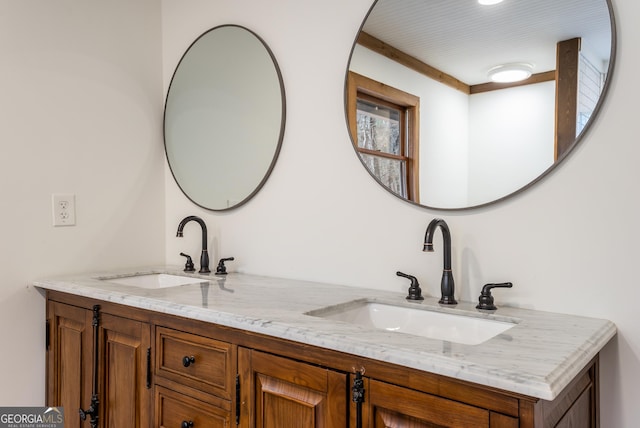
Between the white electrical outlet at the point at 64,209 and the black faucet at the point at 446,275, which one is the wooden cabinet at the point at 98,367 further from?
the black faucet at the point at 446,275

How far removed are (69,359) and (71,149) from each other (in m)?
0.82

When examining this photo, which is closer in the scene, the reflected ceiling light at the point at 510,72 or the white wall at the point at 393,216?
the white wall at the point at 393,216

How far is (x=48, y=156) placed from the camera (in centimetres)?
188

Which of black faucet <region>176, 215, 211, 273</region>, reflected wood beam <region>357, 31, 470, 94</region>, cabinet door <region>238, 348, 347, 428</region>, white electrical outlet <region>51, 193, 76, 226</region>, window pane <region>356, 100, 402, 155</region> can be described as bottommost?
cabinet door <region>238, 348, 347, 428</region>

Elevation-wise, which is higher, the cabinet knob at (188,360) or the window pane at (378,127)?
the window pane at (378,127)

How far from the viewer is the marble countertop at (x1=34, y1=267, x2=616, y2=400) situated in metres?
0.84

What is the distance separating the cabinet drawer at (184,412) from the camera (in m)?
1.30

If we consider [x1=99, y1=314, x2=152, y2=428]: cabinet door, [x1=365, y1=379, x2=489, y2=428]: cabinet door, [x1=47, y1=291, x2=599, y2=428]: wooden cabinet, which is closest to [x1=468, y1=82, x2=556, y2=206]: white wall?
[x1=47, y1=291, x2=599, y2=428]: wooden cabinet

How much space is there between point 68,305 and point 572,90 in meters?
1.78

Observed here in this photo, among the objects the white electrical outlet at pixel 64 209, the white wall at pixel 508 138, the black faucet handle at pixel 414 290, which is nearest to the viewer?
the white wall at pixel 508 138

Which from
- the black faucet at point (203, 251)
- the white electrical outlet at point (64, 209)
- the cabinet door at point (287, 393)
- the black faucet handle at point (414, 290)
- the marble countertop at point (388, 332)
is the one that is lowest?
the cabinet door at point (287, 393)

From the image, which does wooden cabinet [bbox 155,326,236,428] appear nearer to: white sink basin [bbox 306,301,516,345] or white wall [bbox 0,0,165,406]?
white sink basin [bbox 306,301,516,345]

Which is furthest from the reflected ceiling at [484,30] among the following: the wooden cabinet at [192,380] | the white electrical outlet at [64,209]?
the white electrical outlet at [64,209]

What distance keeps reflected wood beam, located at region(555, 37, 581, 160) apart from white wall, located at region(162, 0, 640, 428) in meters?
0.05
